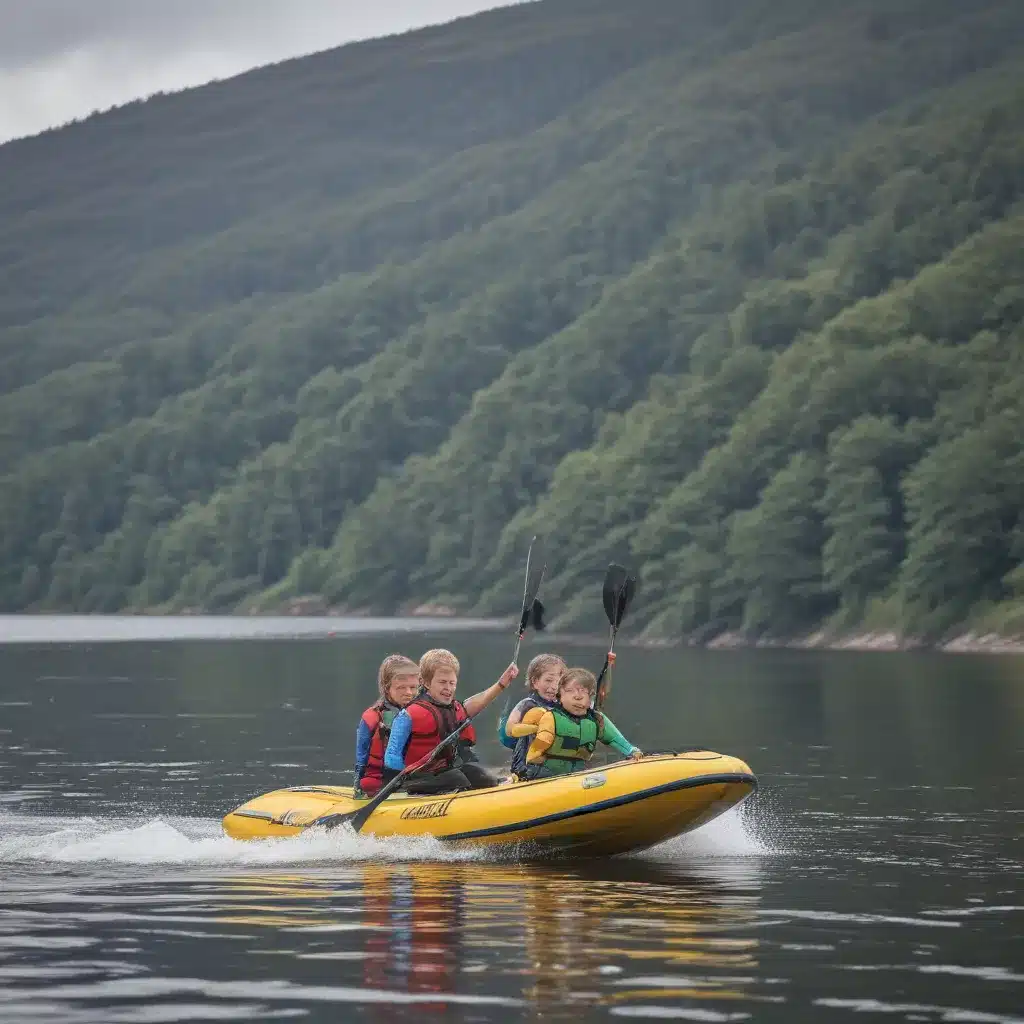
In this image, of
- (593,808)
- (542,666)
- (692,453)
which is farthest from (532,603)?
(692,453)

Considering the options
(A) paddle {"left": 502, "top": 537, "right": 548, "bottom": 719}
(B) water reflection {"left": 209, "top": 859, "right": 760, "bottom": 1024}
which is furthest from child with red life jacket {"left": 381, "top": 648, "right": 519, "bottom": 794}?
(A) paddle {"left": 502, "top": 537, "right": 548, "bottom": 719}

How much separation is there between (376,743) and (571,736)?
2.03m

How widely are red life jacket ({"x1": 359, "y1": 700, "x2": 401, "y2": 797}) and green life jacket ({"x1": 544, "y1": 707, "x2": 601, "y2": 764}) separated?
1.72m

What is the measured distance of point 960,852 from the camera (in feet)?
69.8

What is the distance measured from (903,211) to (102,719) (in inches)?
3430

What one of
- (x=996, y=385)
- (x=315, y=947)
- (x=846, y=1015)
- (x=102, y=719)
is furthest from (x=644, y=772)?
(x=996, y=385)

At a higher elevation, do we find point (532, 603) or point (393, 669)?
point (532, 603)

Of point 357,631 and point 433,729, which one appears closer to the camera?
point 433,729

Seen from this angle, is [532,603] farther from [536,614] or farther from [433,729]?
[433,729]

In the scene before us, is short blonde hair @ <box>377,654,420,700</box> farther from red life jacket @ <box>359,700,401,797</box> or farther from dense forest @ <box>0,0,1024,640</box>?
dense forest @ <box>0,0,1024,640</box>

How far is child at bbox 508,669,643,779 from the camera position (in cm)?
2064

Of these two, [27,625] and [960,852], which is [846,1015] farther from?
[27,625]

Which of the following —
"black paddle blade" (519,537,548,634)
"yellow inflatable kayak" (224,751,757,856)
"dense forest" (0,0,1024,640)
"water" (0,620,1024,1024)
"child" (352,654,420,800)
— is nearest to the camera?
"water" (0,620,1024,1024)

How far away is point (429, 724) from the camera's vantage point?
830 inches
